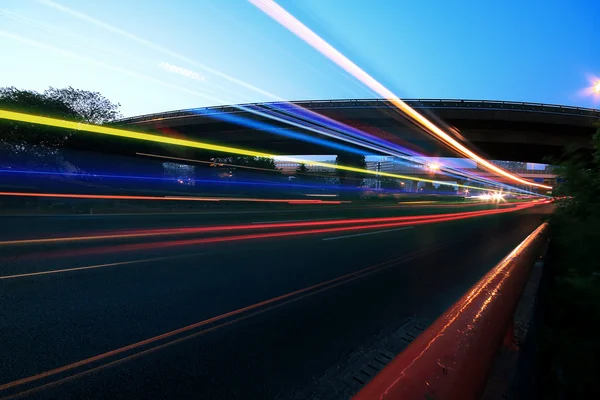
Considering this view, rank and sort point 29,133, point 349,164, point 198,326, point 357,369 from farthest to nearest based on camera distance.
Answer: point 349,164 < point 29,133 < point 198,326 < point 357,369

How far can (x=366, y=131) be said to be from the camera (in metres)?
34.1

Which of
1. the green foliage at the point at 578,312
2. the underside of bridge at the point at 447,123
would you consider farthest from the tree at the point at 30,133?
the green foliage at the point at 578,312

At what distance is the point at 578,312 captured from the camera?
3334 millimetres

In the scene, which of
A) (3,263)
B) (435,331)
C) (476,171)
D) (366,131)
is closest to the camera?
(435,331)

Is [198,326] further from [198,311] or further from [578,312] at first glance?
[578,312]

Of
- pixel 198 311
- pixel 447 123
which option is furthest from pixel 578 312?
pixel 447 123

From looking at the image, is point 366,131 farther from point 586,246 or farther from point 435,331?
point 435,331

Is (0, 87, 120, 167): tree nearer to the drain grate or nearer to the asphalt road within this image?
the asphalt road

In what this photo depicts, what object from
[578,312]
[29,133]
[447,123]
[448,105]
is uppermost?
[448,105]

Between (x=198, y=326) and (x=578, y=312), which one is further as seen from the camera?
(x=198, y=326)

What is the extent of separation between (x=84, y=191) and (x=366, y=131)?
89.0ft

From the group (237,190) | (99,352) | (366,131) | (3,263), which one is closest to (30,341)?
(99,352)

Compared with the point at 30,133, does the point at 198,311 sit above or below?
below

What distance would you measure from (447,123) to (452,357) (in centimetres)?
3328
